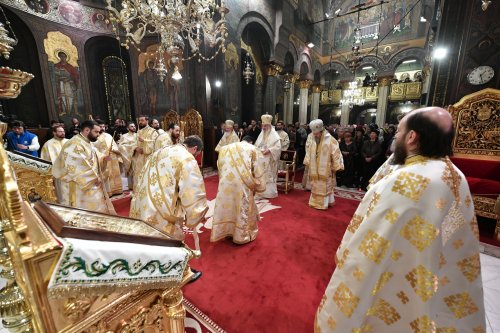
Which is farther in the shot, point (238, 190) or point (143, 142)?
point (143, 142)

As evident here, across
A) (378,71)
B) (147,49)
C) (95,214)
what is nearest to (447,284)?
(95,214)

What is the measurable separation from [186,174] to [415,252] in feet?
6.44

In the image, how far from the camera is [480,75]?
550 centimetres

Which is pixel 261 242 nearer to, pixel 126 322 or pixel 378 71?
pixel 126 322

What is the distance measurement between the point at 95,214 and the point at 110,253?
0.65 meters

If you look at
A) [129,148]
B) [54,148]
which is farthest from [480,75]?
[54,148]

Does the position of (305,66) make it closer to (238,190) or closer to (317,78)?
(317,78)

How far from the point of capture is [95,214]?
4.49 feet

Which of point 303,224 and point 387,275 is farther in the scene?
point 303,224

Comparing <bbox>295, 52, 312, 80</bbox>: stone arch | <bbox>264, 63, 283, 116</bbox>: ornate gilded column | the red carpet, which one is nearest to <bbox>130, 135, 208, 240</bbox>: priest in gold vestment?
the red carpet

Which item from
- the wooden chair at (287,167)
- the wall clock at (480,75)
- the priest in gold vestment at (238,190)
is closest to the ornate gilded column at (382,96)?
the wall clock at (480,75)

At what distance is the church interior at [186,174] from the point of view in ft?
2.88

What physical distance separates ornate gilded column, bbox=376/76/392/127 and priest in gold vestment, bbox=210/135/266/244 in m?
18.3

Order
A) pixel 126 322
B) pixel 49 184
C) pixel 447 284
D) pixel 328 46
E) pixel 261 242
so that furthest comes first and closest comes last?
A: pixel 328 46 < pixel 49 184 < pixel 261 242 < pixel 447 284 < pixel 126 322
